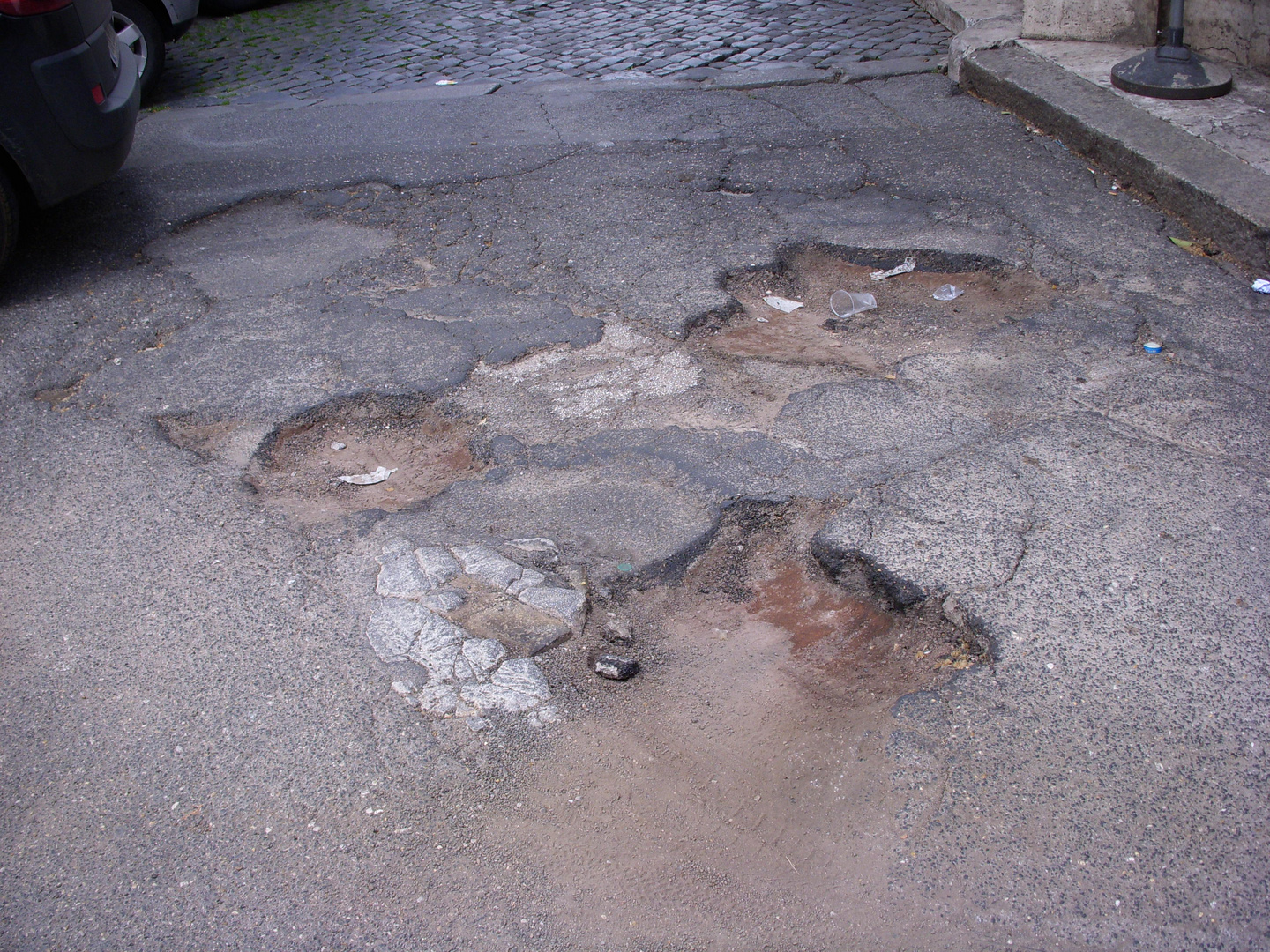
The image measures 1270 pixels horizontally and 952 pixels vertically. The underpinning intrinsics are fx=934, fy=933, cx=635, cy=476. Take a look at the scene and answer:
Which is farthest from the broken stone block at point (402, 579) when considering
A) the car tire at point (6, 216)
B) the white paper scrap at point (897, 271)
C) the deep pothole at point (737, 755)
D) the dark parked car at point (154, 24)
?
the dark parked car at point (154, 24)

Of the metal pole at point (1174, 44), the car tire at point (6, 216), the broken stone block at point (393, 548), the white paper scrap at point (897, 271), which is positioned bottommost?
the white paper scrap at point (897, 271)

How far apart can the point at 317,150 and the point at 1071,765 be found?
555 centimetres

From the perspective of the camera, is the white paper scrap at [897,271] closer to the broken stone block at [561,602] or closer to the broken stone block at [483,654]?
the broken stone block at [561,602]

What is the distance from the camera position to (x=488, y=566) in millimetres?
2773

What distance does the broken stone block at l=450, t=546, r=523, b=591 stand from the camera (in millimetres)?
2727

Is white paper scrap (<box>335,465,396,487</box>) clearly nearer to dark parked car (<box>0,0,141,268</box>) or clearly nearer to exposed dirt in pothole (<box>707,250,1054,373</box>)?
exposed dirt in pothole (<box>707,250,1054,373</box>)

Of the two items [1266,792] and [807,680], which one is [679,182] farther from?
[1266,792]

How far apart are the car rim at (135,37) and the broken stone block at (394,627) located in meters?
4.64

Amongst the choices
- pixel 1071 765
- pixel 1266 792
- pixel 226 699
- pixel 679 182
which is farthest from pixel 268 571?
pixel 679 182

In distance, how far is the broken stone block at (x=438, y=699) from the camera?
7.73 feet

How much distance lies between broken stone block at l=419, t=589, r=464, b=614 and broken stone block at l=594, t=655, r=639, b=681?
45 cm

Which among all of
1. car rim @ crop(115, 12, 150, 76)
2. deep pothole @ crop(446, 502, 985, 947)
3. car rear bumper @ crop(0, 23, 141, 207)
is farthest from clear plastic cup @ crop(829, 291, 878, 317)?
car rim @ crop(115, 12, 150, 76)

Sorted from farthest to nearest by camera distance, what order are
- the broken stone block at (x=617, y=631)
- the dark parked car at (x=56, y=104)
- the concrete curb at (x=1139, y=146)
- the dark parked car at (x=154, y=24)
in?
the dark parked car at (x=154, y=24) → the concrete curb at (x=1139, y=146) → the dark parked car at (x=56, y=104) → the broken stone block at (x=617, y=631)

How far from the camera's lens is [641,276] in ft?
14.4
